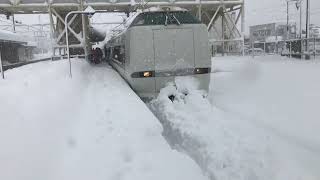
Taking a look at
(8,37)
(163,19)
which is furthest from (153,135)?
(8,37)

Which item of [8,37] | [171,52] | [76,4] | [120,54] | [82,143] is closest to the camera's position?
[82,143]

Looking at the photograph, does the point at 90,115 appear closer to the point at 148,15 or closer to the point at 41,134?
the point at 41,134

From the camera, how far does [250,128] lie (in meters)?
7.43

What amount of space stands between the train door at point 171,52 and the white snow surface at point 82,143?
1858mm

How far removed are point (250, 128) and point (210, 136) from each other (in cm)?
120

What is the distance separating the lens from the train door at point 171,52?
33.6 ft

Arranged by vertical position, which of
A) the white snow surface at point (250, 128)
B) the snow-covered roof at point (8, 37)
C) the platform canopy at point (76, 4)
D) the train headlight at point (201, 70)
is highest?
the platform canopy at point (76, 4)

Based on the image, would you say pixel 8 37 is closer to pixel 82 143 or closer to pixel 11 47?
pixel 11 47

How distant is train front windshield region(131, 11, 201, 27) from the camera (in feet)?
34.2

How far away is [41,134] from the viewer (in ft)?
19.7

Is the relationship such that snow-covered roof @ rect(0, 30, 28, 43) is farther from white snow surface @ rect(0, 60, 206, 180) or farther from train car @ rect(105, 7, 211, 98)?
white snow surface @ rect(0, 60, 206, 180)

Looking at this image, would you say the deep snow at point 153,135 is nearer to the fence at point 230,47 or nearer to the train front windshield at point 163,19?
the train front windshield at point 163,19

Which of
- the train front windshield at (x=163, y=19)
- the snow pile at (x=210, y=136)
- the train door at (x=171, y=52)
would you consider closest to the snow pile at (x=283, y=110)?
the snow pile at (x=210, y=136)

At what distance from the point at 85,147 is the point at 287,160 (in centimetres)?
290
